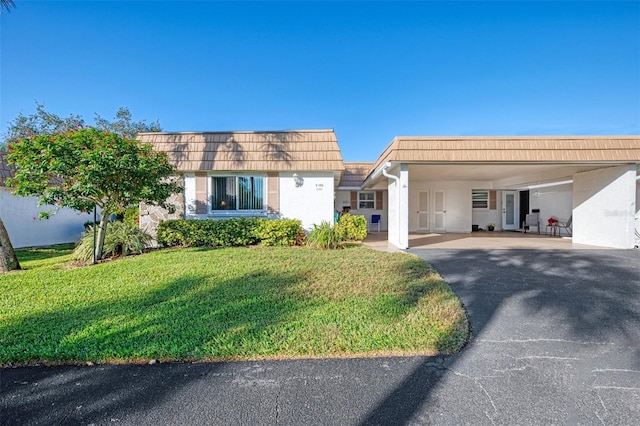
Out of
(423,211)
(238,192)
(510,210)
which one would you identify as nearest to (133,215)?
(238,192)

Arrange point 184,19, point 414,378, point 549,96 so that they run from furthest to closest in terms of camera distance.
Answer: point 549,96 < point 184,19 < point 414,378

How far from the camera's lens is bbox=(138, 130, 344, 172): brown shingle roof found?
10164 mm

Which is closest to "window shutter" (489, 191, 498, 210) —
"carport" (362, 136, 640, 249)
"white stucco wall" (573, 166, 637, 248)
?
"carport" (362, 136, 640, 249)

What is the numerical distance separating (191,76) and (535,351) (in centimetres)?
1586

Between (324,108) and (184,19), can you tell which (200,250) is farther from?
(324,108)

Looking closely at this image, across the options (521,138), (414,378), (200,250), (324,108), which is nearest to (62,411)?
(414,378)

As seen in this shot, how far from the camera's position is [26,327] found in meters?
3.72

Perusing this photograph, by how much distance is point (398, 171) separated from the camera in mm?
9062

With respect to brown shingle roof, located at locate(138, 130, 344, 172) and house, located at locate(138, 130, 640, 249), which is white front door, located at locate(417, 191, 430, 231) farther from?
brown shingle roof, located at locate(138, 130, 344, 172)

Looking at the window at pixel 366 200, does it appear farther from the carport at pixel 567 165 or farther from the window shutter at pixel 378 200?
the carport at pixel 567 165

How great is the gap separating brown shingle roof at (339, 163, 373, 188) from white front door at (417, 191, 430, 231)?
3.21 metres

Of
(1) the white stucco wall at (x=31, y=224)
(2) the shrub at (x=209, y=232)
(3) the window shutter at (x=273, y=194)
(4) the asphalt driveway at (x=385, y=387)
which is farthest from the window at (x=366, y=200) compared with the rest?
(1) the white stucco wall at (x=31, y=224)

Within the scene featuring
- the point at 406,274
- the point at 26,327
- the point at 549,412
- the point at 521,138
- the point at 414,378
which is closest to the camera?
the point at 549,412

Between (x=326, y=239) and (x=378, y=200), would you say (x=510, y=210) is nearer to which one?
(x=378, y=200)
